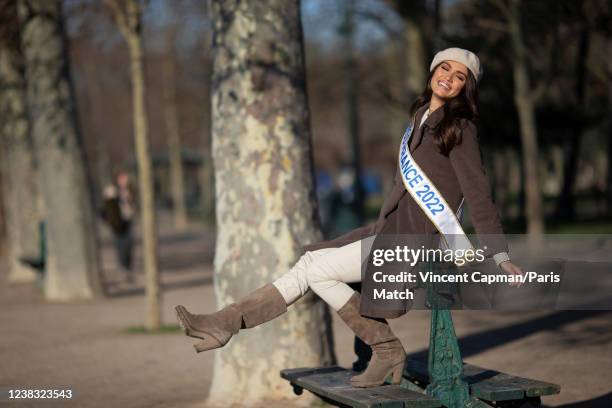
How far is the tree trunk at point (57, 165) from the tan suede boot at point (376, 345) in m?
10.4

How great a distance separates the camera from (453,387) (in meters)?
4.74

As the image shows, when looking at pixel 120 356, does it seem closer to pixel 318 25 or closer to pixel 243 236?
pixel 243 236

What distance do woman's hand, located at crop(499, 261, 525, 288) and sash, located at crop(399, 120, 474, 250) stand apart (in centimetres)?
20

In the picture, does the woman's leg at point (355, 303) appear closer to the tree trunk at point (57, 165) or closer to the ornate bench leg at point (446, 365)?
the ornate bench leg at point (446, 365)

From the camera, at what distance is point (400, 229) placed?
477cm

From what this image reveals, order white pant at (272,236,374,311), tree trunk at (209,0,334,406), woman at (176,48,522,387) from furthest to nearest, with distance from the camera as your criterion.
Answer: tree trunk at (209,0,334,406), white pant at (272,236,374,311), woman at (176,48,522,387)

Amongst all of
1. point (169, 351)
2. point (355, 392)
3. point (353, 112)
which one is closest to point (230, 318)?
point (355, 392)

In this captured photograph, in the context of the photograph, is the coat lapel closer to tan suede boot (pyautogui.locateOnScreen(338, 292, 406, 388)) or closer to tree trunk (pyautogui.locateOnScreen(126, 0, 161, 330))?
tan suede boot (pyautogui.locateOnScreen(338, 292, 406, 388))

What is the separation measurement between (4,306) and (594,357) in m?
9.06

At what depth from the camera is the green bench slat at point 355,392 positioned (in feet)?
15.0

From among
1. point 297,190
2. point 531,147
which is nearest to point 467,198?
point 297,190

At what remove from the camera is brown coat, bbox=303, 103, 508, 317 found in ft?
14.6

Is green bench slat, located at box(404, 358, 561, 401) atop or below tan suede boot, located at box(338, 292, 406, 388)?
below

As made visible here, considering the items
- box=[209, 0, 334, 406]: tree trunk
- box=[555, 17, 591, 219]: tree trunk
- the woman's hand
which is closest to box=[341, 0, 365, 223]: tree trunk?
box=[555, 17, 591, 219]: tree trunk
